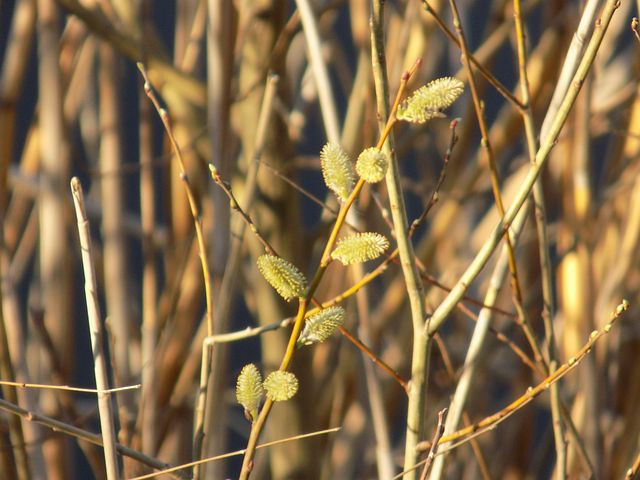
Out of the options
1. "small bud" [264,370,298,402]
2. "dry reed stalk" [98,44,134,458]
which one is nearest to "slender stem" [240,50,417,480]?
"small bud" [264,370,298,402]

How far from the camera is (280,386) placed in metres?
0.33

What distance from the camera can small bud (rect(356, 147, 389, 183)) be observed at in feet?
0.99

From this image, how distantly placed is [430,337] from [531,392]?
0.19 feet

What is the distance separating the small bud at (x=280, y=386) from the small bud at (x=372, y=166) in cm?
9

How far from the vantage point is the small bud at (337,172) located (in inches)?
12.8

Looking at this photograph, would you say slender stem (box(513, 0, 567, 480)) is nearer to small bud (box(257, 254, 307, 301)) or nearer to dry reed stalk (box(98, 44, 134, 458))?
small bud (box(257, 254, 307, 301))

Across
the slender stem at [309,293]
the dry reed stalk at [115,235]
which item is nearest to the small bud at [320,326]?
the slender stem at [309,293]

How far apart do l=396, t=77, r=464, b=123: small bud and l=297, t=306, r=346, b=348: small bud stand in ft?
0.28

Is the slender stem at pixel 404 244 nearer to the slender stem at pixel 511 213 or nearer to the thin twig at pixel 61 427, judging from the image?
the slender stem at pixel 511 213

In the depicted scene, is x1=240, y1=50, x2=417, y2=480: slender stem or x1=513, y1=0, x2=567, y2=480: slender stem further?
x1=513, y1=0, x2=567, y2=480: slender stem

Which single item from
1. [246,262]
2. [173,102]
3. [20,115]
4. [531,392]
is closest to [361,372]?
[246,262]

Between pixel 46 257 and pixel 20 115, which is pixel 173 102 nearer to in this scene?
pixel 46 257

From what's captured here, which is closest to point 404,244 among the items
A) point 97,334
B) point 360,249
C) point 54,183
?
point 360,249

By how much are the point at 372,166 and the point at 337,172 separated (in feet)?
0.08
